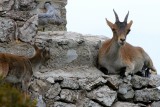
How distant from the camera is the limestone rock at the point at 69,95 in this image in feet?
36.2

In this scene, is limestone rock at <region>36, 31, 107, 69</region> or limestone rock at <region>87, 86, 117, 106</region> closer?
limestone rock at <region>87, 86, 117, 106</region>

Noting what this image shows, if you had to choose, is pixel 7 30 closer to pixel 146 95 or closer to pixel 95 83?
pixel 95 83

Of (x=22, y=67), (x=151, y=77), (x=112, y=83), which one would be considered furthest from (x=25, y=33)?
(x=151, y=77)

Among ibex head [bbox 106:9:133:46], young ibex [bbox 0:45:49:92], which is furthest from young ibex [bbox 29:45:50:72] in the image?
ibex head [bbox 106:9:133:46]

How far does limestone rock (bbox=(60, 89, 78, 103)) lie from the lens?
36.2 ft

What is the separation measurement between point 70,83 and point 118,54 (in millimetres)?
1546

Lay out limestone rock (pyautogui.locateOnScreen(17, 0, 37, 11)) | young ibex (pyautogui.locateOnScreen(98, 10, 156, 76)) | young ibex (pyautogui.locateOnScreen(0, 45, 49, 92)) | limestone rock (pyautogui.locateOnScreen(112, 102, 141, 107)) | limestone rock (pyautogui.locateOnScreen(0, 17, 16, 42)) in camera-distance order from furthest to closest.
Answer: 1. limestone rock (pyautogui.locateOnScreen(17, 0, 37, 11))
2. young ibex (pyautogui.locateOnScreen(98, 10, 156, 76))
3. limestone rock (pyautogui.locateOnScreen(112, 102, 141, 107))
4. limestone rock (pyautogui.locateOnScreen(0, 17, 16, 42))
5. young ibex (pyautogui.locateOnScreen(0, 45, 49, 92))

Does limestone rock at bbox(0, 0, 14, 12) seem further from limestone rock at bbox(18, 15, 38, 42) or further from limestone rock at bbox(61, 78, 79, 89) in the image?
limestone rock at bbox(61, 78, 79, 89)

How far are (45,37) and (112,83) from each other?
1.69 metres

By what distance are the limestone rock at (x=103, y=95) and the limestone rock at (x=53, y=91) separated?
63 centimetres

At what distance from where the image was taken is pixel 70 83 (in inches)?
440

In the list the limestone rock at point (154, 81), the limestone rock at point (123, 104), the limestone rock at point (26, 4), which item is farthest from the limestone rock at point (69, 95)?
the limestone rock at point (26, 4)

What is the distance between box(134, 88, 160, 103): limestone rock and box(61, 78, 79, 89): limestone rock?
55.7 inches

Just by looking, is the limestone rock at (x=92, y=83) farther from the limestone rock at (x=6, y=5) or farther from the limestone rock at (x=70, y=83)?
the limestone rock at (x=6, y=5)
